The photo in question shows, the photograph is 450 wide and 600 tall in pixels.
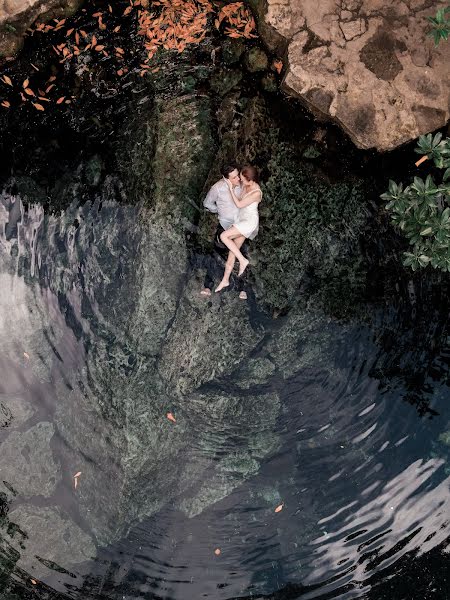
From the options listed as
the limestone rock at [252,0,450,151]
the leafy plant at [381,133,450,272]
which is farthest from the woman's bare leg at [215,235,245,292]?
the limestone rock at [252,0,450,151]

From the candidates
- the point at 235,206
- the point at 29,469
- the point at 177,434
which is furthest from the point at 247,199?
the point at 29,469

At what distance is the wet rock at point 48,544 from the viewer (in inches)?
289

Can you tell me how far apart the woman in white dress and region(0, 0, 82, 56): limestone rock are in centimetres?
349

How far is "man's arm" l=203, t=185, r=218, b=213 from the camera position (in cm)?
679

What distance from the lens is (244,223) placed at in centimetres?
681

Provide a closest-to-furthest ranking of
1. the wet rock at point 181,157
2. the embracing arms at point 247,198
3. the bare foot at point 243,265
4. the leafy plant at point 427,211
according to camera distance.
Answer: the leafy plant at point 427,211 < the embracing arms at point 247,198 < the bare foot at point 243,265 < the wet rock at point 181,157

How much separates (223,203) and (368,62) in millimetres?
2609

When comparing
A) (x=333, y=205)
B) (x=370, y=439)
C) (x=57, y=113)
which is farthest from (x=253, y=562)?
(x=57, y=113)

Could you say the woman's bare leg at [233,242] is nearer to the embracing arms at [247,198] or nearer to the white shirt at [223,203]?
the white shirt at [223,203]

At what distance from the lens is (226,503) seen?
744 cm

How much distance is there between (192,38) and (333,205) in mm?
2955

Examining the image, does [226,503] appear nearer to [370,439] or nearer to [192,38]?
[370,439]

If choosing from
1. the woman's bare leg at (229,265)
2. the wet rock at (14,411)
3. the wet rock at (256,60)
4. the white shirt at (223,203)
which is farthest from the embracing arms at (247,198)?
the wet rock at (14,411)

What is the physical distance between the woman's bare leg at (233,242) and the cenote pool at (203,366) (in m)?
0.41
